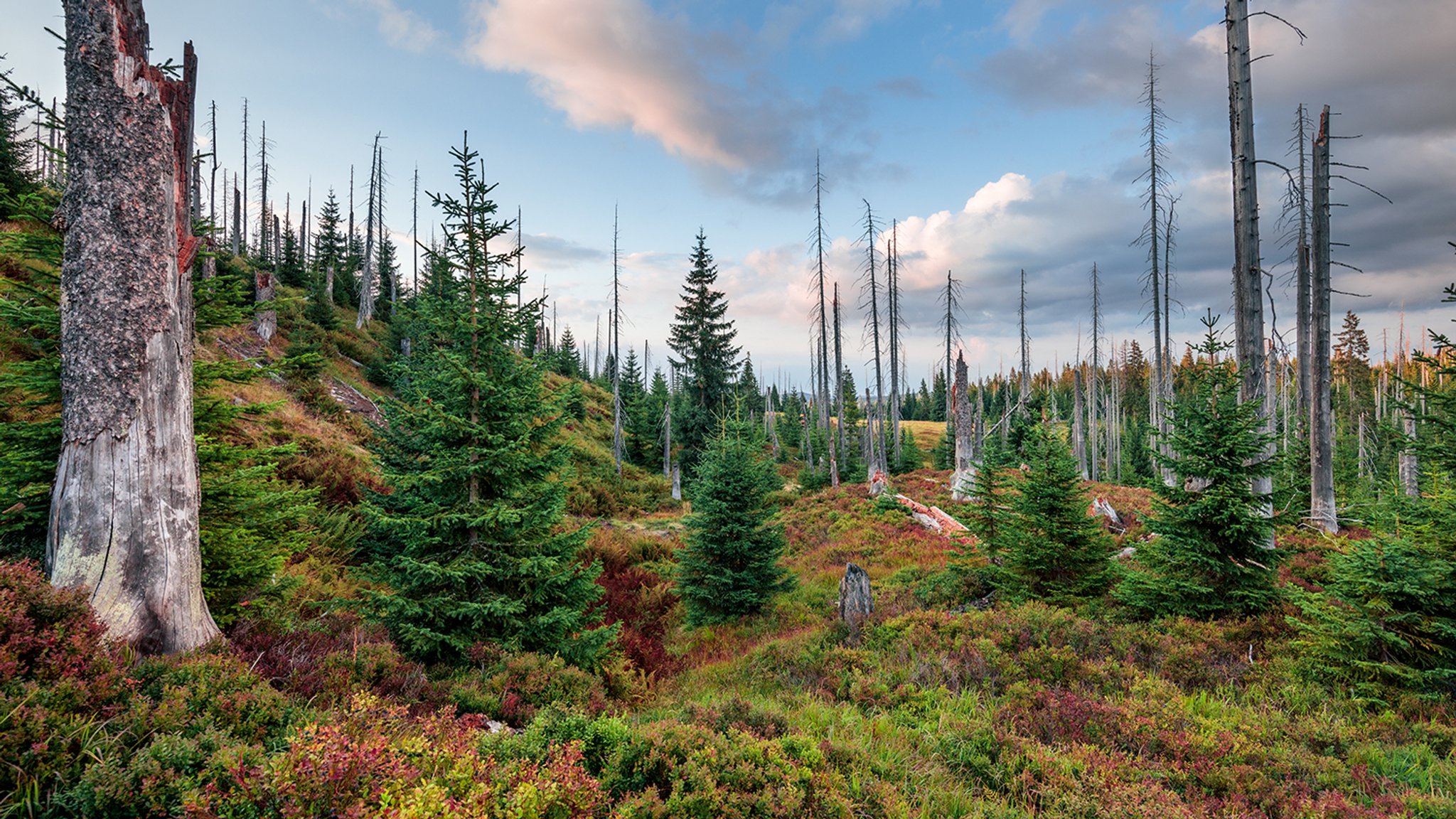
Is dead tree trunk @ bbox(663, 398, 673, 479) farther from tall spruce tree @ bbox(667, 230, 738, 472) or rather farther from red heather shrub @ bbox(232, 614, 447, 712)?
red heather shrub @ bbox(232, 614, 447, 712)

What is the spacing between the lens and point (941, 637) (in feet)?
27.3

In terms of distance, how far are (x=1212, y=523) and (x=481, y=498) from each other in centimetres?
1095

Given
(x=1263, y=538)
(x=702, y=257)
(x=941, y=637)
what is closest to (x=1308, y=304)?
(x=1263, y=538)

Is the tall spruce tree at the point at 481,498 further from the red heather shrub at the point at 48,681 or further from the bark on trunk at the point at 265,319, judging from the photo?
the bark on trunk at the point at 265,319

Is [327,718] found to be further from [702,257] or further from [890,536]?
[702,257]

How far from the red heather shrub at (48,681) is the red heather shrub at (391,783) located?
3.03ft

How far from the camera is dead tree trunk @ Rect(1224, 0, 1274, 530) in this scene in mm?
9406

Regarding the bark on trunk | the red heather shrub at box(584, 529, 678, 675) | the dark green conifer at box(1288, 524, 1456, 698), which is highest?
the bark on trunk

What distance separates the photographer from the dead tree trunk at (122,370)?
4.40 meters

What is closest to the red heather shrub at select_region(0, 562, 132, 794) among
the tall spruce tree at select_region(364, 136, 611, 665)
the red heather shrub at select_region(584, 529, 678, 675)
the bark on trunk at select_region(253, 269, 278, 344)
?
the tall spruce tree at select_region(364, 136, 611, 665)

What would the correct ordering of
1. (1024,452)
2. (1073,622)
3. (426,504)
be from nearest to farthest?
(426,504) < (1073,622) < (1024,452)

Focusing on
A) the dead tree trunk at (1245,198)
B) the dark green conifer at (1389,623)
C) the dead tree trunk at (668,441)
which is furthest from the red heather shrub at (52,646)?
the dead tree trunk at (668,441)

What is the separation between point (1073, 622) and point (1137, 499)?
56.4 feet

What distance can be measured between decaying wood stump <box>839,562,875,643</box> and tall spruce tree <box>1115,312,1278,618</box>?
13.1 feet
